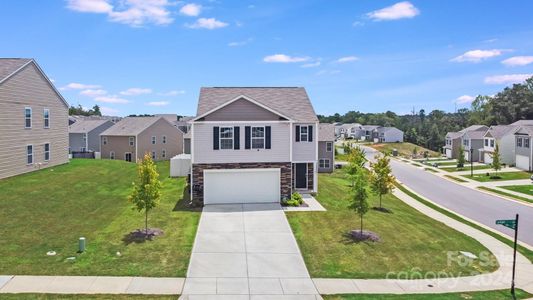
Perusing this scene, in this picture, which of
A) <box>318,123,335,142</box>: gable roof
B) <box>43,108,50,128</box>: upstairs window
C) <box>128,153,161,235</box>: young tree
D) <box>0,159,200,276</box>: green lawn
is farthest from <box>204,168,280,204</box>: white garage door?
<box>318,123,335,142</box>: gable roof

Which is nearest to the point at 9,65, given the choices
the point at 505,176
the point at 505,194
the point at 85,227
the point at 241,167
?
the point at 85,227

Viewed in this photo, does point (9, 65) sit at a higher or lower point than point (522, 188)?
higher

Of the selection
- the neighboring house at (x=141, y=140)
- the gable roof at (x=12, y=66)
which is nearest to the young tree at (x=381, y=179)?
the gable roof at (x=12, y=66)

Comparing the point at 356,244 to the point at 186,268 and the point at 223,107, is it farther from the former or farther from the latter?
the point at 223,107

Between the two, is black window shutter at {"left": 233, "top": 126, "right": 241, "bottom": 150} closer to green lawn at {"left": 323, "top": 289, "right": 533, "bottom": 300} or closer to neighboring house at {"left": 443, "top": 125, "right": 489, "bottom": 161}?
green lawn at {"left": 323, "top": 289, "right": 533, "bottom": 300}

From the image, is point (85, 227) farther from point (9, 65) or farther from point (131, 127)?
point (131, 127)

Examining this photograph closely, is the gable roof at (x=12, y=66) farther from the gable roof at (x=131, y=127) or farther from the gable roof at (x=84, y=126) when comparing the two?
the gable roof at (x=84, y=126)
